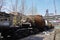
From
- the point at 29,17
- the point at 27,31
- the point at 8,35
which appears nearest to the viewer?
the point at 8,35

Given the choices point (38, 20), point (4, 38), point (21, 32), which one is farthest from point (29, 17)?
point (4, 38)

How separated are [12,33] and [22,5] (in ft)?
6.86

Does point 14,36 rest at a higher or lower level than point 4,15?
lower

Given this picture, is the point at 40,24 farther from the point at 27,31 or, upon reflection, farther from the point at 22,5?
the point at 22,5

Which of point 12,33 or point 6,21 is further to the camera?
point 12,33

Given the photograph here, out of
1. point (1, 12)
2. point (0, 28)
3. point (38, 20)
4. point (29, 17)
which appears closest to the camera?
point (0, 28)

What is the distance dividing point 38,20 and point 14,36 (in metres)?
6.76

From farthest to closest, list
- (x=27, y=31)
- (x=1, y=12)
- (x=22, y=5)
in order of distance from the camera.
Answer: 1. (x=27, y=31)
2. (x=22, y=5)
3. (x=1, y=12)

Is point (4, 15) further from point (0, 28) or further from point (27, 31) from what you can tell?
point (27, 31)

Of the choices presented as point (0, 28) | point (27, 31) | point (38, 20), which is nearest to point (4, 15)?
point (0, 28)

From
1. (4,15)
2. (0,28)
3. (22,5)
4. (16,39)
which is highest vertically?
(22,5)

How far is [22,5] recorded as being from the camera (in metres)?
8.46

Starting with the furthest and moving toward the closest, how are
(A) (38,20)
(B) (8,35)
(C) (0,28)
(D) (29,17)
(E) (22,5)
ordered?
(A) (38,20), (D) (29,17), (E) (22,5), (B) (8,35), (C) (0,28)

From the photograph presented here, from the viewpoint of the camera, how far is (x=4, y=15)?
6449mm
